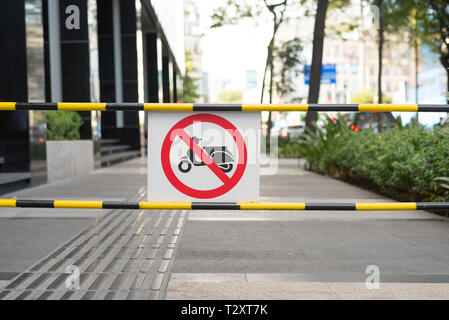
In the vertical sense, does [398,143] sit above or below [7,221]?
above

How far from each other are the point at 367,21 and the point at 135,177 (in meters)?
16.5

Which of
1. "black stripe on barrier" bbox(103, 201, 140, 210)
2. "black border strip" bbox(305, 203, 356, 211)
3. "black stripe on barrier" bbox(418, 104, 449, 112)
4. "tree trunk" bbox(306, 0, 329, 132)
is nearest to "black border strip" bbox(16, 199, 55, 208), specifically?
"black stripe on barrier" bbox(103, 201, 140, 210)

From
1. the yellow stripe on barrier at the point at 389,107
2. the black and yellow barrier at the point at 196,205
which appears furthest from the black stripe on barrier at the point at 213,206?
the yellow stripe on barrier at the point at 389,107

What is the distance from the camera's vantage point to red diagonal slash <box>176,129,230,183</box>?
3920 millimetres

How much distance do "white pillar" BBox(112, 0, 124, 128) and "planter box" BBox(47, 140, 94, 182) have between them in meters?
7.66

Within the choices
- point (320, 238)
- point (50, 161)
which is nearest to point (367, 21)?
point (50, 161)

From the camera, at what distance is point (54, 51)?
15000 millimetres

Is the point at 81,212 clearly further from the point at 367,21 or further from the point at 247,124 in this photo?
the point at 367,21

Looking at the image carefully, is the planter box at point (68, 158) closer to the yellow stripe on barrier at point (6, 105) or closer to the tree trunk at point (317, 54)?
the tree trunk at point (317, 54)

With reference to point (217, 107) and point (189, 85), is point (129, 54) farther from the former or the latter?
point (189, 85)

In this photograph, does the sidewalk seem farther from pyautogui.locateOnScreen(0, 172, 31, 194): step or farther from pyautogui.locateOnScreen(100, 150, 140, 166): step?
pyautogui.locateOnScreen(100, 150, 140, 166): step

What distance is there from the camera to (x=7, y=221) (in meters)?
6.72

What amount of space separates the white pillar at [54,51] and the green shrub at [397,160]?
7036 millimetres

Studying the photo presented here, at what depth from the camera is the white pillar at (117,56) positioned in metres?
21.5
